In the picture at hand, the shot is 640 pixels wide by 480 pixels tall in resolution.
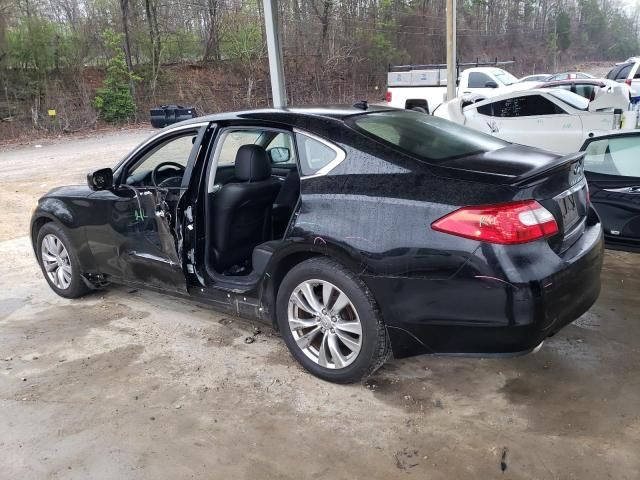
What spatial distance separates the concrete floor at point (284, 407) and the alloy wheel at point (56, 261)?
53 centimetres

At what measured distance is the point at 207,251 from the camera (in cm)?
388

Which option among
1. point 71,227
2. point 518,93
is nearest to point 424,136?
point 71,227

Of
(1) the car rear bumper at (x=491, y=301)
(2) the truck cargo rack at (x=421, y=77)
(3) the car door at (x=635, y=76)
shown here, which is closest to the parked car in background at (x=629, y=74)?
(3) the car door at (x=635, y=76)

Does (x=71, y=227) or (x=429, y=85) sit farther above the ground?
(x=429, y=85)

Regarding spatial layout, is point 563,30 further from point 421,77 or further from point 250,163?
point 250,163

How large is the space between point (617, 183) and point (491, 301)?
2.54 metres

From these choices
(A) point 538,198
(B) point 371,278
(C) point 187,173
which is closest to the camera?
(A) point 538,198

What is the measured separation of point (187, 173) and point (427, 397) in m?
2.09

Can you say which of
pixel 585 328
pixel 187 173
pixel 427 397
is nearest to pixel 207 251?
pixel 187 173

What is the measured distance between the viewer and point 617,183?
176 inches

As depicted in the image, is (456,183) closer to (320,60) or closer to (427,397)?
(427,397)

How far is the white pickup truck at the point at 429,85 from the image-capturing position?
53.8 ft

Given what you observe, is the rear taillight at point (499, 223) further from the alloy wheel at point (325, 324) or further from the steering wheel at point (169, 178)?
the steering wheel at point (169, 178)

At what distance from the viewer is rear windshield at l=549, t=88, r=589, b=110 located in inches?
393
